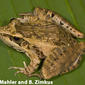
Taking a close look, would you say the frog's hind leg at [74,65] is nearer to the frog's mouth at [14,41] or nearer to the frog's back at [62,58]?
the frog's back at [62,58]

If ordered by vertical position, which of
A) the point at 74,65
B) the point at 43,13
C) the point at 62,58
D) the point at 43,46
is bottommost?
the point at 74,65

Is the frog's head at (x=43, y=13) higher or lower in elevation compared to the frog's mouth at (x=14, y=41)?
higher

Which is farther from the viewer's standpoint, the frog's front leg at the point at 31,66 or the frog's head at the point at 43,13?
the frog's head at the point at 43,13

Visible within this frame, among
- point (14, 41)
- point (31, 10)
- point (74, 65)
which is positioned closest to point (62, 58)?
point (74, 65)

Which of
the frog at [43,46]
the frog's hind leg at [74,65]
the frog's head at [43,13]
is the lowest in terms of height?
the frog's hind leg at [74,65]

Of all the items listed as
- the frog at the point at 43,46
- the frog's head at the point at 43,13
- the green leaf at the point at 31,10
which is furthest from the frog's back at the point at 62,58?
the frog's head at the point at 43,13

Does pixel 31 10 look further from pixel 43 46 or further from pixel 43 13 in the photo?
pixel 43 46

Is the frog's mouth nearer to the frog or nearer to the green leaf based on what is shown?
the frog

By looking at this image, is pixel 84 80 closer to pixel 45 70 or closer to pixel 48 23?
pixel 45 70
